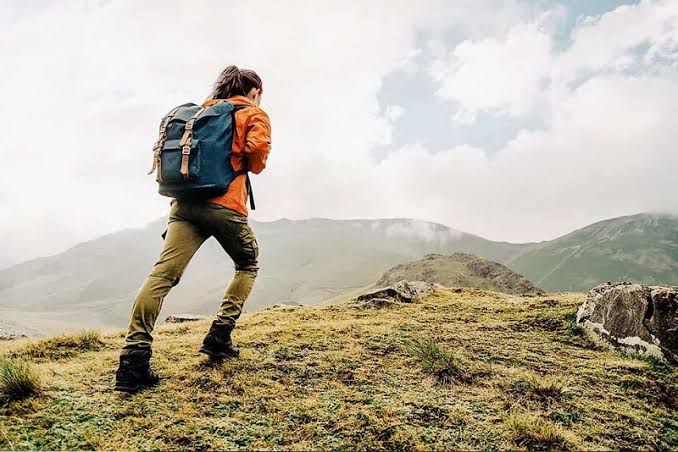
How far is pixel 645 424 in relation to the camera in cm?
434

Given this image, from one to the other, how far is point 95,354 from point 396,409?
5.04 metres

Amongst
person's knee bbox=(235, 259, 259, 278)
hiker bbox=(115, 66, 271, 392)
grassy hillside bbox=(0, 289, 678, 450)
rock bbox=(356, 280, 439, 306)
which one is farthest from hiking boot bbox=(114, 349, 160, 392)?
rock bbox=(356, 280, 439, 306)

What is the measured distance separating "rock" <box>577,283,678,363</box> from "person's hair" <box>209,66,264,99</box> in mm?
6850

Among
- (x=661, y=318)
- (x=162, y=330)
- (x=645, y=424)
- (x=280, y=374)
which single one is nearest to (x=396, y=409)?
(x=280, y=374)

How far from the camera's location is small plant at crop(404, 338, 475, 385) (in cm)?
532

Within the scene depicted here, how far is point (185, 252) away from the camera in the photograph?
5.09 metres

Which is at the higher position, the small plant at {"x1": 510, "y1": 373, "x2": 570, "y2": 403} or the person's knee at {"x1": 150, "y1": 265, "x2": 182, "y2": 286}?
the person's knee at {"x1": 150, "y1": 265, "x2": 182, "y2": 286}

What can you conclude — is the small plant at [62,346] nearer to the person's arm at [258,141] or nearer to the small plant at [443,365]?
the person's arm at [258,141]

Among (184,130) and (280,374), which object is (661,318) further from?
(184,130)

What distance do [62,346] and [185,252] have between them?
12.3 feet

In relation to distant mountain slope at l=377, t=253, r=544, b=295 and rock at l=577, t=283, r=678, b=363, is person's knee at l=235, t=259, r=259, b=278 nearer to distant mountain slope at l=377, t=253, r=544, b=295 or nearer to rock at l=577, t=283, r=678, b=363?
rock at l=577, t=283, r=678, b=363

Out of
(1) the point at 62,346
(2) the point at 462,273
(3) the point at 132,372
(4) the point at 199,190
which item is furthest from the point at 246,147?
(2) the point at 462,273

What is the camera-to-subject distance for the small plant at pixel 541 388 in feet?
15.8

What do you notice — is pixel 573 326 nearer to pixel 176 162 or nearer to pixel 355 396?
pixel 355 396
